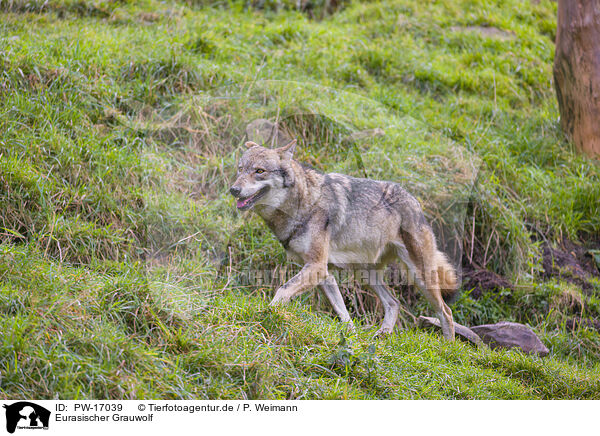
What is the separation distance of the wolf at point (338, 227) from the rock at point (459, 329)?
0.75 ft

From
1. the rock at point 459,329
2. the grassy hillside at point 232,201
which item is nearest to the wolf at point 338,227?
the rock at point 459,329

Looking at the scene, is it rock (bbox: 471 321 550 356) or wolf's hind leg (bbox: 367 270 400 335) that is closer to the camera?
rock (bbox: 471 321 550 356)

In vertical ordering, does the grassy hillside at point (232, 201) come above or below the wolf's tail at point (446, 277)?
above

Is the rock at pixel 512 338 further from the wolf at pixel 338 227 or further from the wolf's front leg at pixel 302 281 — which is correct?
the wolf's front leg at pixel 302 281

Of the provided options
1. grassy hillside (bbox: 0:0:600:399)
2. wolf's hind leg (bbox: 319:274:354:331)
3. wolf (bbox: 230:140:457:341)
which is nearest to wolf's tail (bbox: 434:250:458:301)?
wolf (bbox: 230:140:457:341)

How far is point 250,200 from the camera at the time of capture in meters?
5.25

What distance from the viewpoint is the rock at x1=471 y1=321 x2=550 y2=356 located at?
19.6 feet

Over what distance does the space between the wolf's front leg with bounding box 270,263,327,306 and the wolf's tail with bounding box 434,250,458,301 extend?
1591mm

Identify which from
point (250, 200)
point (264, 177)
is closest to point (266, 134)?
point (264, 177)

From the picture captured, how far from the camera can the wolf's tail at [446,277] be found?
6.28 metres

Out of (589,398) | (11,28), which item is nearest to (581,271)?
(589,398)

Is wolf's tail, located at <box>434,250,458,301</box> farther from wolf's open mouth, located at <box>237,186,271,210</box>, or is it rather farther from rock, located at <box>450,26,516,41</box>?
rock, located at <box>450,26,516,41</box>
